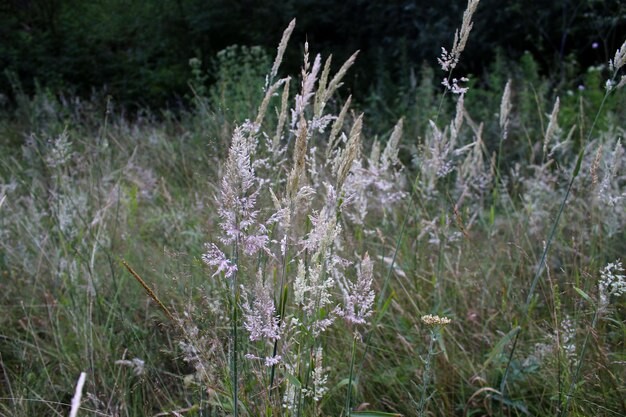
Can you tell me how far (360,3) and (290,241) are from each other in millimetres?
9313

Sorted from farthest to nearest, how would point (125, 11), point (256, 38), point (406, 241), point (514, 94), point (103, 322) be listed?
1. point (125, 11)
2. point (256, 38)
3. point (514, 94)
4. point (406, 241)
5. point (103, 322)

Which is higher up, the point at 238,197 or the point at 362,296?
the point at 238,197

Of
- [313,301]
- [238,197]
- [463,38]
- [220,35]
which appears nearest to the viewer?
[238,197]

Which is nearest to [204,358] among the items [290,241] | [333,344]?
[290,241]

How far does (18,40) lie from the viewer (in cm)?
1152

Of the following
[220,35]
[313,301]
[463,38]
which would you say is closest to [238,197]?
[313,301]

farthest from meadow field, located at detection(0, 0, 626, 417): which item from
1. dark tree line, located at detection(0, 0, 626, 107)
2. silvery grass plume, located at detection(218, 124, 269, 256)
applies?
dark tree line, located at detection(0, 0, 626, 107)

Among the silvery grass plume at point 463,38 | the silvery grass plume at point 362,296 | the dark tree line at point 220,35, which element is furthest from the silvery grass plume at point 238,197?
the dark tree line at point 220,35

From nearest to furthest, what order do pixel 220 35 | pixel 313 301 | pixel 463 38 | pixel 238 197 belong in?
pixel 238 197
pixel 313 301
pixel 463 38
pixel 220 35

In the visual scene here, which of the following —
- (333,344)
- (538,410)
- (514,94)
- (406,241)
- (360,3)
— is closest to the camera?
(538,410)

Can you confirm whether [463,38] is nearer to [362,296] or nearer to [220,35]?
[362,296]

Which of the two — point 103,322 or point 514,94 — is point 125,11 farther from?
point 103,322

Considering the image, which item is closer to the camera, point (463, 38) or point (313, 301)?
point (313, 301)

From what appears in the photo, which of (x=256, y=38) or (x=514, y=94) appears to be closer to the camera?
(x=514, y=94)
